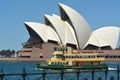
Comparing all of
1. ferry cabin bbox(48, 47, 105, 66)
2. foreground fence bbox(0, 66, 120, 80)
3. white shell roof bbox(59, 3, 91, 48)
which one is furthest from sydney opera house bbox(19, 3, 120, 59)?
foreground fence bbox(0, 66, 120, 80)

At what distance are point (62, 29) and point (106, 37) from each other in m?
13.2

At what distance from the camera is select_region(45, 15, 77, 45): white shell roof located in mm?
101950

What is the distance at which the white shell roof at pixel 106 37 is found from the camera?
359ft

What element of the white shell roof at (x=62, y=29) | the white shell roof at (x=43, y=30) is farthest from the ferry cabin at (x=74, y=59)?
the white shell roof at (x=43, y=30)

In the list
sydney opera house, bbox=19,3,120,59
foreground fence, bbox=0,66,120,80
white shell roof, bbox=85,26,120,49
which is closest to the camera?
foreground fence, bbox=0,66,120,80

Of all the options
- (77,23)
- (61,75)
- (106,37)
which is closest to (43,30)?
(77,23)

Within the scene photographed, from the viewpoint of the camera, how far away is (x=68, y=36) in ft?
346

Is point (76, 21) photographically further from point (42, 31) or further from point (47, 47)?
point (47, 47)

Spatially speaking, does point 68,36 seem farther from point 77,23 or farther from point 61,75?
point 61,75

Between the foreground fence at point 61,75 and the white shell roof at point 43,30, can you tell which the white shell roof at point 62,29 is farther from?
the foreground fence at point 61,75

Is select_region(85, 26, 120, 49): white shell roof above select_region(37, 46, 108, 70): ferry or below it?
above

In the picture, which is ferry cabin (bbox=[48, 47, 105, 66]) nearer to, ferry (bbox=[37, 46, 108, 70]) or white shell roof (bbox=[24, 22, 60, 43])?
ferry (bbox=[37, 46, 108, 70])

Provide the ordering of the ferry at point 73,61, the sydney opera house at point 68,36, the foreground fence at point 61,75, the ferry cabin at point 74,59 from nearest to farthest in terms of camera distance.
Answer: the foreground fence at point 61,75
the ferry at point 73,61
the ferry cabin at point 74,59
the sydney opera house at point 68,36

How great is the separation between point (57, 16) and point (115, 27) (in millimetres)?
16532
